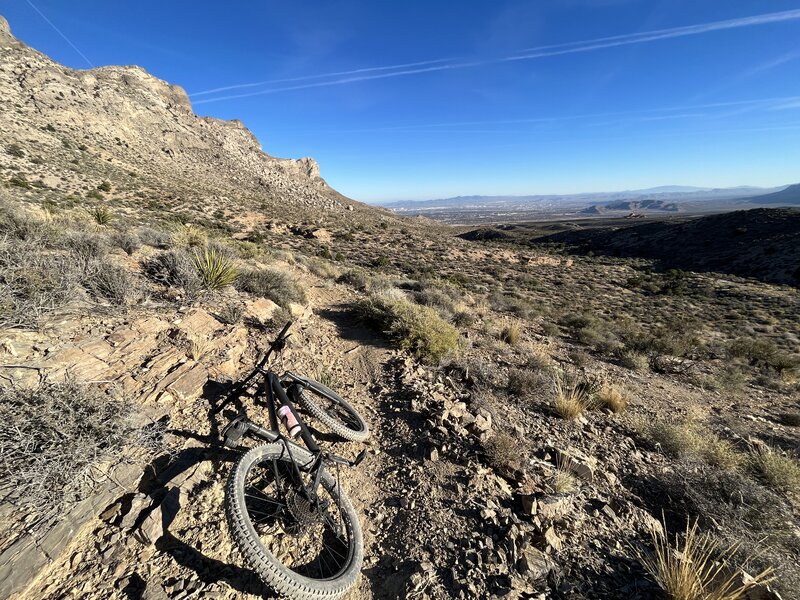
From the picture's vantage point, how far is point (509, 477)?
3818mm

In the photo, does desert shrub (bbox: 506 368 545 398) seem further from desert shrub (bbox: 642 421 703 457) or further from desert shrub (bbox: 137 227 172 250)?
desert shrub (bbox: 137 227 172 250)

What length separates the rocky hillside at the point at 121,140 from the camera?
1112 inches

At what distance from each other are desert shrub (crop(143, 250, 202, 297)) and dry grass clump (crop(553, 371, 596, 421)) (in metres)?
6.63

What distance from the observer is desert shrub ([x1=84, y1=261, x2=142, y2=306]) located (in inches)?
191

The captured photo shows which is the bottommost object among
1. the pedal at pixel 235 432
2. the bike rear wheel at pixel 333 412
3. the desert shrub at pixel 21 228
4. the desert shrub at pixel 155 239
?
the bike rear wheel at pixel 333 412

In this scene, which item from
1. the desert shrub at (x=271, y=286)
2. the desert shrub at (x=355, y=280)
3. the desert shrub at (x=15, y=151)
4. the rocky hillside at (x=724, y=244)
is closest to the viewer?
the desert shrub at (x=271, y=286)

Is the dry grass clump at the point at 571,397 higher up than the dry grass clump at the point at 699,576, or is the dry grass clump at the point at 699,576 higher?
the dry grass clump at the point at 699,576

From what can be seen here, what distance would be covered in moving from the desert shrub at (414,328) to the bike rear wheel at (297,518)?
3.54 m

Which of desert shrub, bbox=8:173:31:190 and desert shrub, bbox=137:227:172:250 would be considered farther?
desert shrub, bbox=8:173:31:190

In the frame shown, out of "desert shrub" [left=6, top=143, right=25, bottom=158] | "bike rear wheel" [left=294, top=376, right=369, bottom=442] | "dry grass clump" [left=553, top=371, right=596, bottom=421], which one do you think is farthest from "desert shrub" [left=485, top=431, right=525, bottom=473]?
"desert shrub" [left=6, top=143, right=25, bottom=158]

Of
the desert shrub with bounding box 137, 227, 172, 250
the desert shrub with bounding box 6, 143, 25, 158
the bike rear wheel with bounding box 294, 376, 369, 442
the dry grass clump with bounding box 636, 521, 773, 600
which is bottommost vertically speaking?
the dry grass clump with bounding box 636, 521, 773, 600

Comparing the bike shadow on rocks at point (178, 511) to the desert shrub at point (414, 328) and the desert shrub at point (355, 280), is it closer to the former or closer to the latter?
the desert shrub at point (414, 328)

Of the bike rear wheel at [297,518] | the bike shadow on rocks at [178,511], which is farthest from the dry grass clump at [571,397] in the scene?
the bike shadow on rocks at [178,511]

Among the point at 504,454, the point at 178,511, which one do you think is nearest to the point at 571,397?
the point at 504,454
